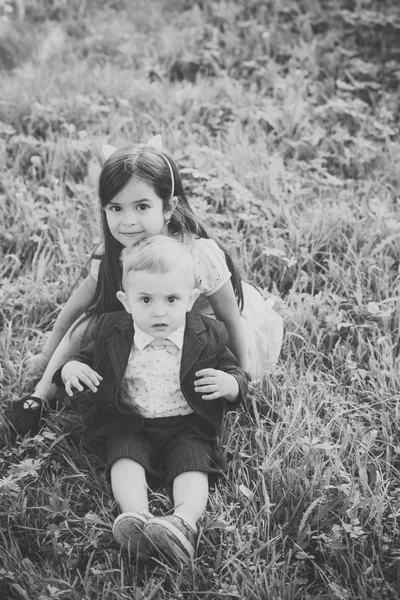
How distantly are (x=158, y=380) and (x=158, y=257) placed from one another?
19.4 inches

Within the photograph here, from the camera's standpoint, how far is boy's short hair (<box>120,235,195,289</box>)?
95.0 inches

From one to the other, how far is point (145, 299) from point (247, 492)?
80cm

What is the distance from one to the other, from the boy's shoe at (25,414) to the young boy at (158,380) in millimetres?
275

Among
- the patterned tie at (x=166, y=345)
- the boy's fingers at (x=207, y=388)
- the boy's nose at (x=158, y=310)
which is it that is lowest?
the boy's fingers at (x=207, y=388)

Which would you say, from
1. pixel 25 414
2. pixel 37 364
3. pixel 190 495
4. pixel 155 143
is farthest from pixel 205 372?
pixel 155 143

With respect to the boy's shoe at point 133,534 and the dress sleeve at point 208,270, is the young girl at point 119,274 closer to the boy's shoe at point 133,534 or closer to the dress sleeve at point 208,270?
the dress sleeve at point 208,270

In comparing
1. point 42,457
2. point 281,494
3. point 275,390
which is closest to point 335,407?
point 275,390

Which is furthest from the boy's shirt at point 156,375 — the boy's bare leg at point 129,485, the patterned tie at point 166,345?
the boy's bare leg at point 129,485

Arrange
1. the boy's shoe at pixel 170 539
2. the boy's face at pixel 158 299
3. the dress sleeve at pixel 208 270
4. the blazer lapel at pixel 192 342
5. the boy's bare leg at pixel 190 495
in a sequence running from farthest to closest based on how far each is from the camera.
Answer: the dress sleeve at pixel 208 270 → the blazer lapel at pixel 192 342 → the boy's face at pixel 158 299 → the boy's bare leg at pixel 190 495 → the boy's shoe at pixel 170 539

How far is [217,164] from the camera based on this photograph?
4.20m

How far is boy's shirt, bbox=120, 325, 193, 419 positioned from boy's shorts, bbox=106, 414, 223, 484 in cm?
4

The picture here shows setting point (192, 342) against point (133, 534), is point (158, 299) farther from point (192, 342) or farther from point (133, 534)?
point (133, 534)

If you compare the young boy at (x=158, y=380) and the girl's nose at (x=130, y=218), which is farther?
the girl's nose at (x=130, y=218)

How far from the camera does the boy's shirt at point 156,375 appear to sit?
8.37 feet
